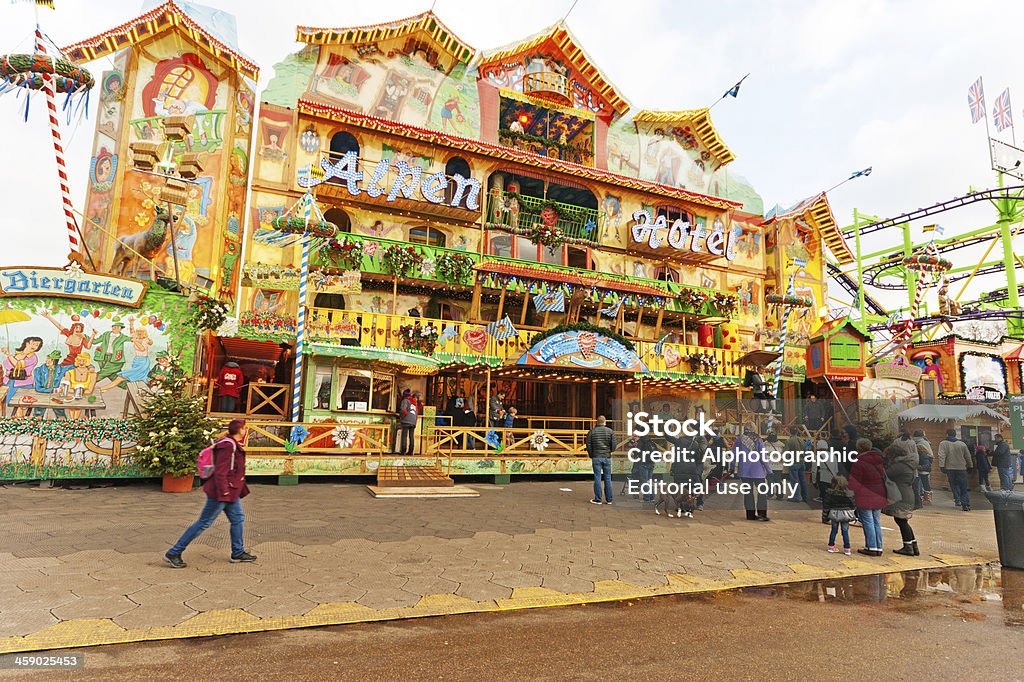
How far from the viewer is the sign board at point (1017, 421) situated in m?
8.50

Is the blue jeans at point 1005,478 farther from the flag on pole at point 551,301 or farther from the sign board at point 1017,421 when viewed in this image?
the flag on pole at point 551,301

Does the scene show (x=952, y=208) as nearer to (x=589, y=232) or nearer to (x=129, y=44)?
(x=589, y=232)

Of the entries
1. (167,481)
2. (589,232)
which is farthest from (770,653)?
(589,232)

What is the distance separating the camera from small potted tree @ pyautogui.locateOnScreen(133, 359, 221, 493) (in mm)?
11875

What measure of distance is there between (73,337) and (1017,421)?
17338mm

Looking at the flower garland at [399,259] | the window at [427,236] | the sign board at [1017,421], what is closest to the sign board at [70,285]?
the flower garland at [399,259]

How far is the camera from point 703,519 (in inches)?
431

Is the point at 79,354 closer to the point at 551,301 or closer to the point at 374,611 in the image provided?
the point at 374,611

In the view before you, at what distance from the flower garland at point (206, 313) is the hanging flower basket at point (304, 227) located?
259 centimetres

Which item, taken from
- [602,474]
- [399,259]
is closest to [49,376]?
[399,259]

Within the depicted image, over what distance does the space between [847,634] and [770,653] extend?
1.00 meters

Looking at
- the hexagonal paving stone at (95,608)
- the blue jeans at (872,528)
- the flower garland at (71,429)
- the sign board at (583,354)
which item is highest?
the sign board at (583,354)

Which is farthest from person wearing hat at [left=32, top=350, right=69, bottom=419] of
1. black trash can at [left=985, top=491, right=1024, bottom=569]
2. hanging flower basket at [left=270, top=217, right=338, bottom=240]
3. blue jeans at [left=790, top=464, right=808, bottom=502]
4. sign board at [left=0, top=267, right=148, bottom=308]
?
black trash can at [left=985, top=491, right=1024, bottom=569]

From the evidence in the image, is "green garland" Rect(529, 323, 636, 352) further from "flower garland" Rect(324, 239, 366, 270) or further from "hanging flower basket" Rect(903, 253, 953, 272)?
"hanging flower basket" Rect(903, 253, 953, 272)
